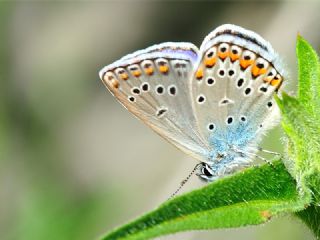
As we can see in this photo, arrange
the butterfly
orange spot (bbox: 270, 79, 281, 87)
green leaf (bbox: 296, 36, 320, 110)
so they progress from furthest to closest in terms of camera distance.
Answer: the butterfly < orange spot (bbox: 270, 79, 281, 87) < green leaf (bbox: 296, 36, 320, 110)

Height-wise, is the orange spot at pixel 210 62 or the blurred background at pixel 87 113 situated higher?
the orange spot at pixel 210 62

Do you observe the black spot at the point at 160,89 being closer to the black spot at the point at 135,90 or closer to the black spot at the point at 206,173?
the black spot at the point at 135,90

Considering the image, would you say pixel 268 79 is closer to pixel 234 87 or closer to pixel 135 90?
pixel 234 87

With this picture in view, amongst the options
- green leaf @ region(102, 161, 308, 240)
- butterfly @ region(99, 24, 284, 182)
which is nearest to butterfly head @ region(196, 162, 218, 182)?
butterfly @ region(99, 24, 284, 182)

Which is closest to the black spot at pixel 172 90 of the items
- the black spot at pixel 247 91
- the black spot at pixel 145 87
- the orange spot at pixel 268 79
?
the black spot at pixel 145 87

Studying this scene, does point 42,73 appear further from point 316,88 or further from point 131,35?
point 316,88

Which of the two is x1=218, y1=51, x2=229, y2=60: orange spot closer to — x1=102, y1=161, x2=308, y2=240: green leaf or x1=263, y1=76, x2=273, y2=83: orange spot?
x1=263, y1=76, x2=273, y2=83: orange spot
